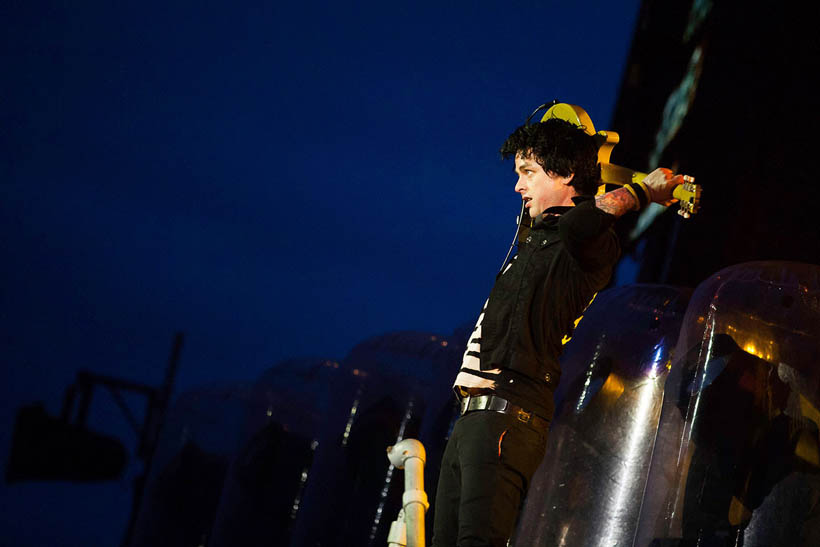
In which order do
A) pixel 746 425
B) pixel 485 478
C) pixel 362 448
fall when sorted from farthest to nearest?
pixel 362 448
pixel 746 425
pixel 485 478

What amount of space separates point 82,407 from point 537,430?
8.90 metres

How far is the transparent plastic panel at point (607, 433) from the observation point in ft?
10.7

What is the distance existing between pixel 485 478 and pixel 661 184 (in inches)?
36.2

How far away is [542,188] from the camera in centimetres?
249

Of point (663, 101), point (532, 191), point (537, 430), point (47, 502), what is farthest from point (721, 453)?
point (47, 502)

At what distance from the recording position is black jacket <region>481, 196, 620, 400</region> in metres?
2.25

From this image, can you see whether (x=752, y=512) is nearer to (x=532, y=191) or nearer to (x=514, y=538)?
(x=514, y=538)

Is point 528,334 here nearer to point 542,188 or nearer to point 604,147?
point 542,188

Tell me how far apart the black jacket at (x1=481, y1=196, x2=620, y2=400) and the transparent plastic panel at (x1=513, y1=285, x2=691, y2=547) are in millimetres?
1077

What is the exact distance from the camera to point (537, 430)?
2275 millimetres

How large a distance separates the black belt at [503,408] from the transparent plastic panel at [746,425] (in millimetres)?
752

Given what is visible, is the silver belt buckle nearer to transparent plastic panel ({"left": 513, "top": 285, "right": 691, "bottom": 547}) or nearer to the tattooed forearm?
the tattooed forearm

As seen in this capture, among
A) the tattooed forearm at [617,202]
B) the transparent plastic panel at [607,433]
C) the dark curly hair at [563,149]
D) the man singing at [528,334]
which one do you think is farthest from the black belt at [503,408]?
the transparent plastic panel at [607,433]

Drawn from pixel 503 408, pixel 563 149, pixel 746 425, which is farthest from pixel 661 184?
pixel 746 425
